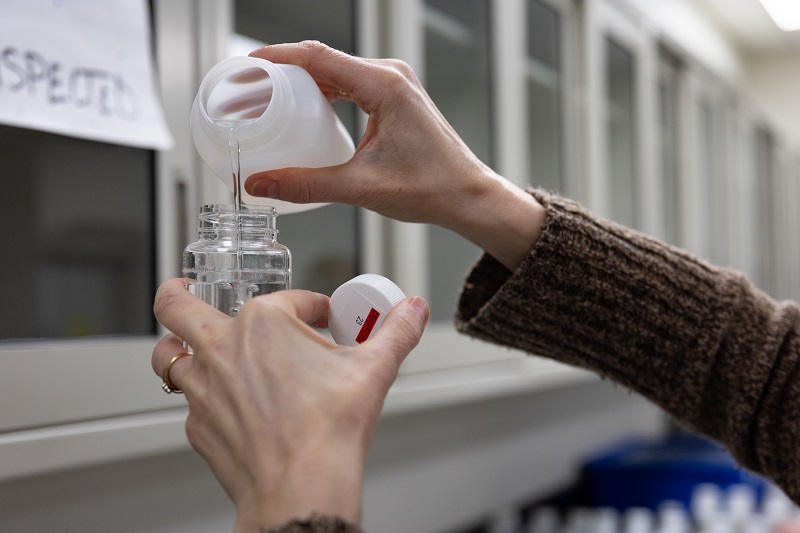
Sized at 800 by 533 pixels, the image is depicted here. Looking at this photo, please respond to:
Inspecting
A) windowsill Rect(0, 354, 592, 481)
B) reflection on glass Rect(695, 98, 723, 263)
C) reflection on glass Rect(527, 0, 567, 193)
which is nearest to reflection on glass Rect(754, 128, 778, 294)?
reflection on glass Rect(695, 98, 723, 263)

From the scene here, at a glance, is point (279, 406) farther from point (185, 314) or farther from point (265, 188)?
point (265, 188)

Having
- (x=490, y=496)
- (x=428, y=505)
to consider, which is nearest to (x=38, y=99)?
(x=428, y=505)

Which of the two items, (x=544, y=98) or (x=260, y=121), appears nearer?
(x=260, y=121)

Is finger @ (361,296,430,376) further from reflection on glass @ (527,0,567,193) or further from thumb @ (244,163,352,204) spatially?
reflection on glass @ (527,0,567,193)

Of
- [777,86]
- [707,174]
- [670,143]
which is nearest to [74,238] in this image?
[670,143]

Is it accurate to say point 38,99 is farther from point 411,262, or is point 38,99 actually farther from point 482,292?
point 411,262

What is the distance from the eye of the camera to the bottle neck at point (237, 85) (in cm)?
57

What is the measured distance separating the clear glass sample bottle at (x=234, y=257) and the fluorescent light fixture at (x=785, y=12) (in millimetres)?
3623

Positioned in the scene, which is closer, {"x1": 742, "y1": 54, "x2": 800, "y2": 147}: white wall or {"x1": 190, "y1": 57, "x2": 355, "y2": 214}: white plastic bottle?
{"x1": 190, "y1": 57, "x2": 355, "y2": 214}: white plastic bottle

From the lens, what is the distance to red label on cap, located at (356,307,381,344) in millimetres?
568

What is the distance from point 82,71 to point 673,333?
2.15 feet

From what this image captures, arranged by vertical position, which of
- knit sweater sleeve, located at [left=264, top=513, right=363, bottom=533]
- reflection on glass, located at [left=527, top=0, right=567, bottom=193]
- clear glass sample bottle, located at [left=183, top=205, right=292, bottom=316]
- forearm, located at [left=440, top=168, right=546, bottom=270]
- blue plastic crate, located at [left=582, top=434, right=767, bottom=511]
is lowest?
blue plastic crate, located at [left=582, top=434, right=767, bottom=511]

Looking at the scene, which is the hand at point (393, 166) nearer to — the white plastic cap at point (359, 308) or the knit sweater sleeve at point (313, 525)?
the white plastic cap at point (359, 308)

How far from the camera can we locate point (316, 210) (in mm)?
1190
